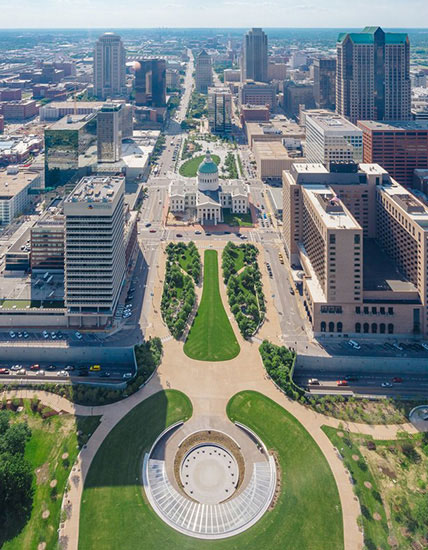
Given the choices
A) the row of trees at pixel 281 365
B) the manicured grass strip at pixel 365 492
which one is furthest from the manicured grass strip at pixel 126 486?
the manicured grass strip at pixel 365 492

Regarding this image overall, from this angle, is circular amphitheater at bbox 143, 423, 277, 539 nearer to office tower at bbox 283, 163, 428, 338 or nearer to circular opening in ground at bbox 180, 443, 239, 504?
circular opening in ground at bbox 180, 443, 239, 504

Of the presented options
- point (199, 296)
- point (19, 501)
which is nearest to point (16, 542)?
point (19, 501)

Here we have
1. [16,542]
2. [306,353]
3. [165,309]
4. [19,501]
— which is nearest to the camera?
[16,542]

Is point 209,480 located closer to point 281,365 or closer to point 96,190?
point 281,365

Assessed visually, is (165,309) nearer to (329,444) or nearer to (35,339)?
(35,339)

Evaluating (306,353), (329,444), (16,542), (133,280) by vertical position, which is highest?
(133,280)

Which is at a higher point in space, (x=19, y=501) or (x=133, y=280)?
(x=133, y=280)

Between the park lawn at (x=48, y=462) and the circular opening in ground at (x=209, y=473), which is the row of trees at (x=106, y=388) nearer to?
the park lawn at (x=48, y=462)

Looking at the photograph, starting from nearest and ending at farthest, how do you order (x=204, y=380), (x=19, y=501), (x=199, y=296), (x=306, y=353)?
1. (x=19, y=501)
2. (x=204, y=380)
3. (x=306, y=353)
4. (x=199, y=296)
